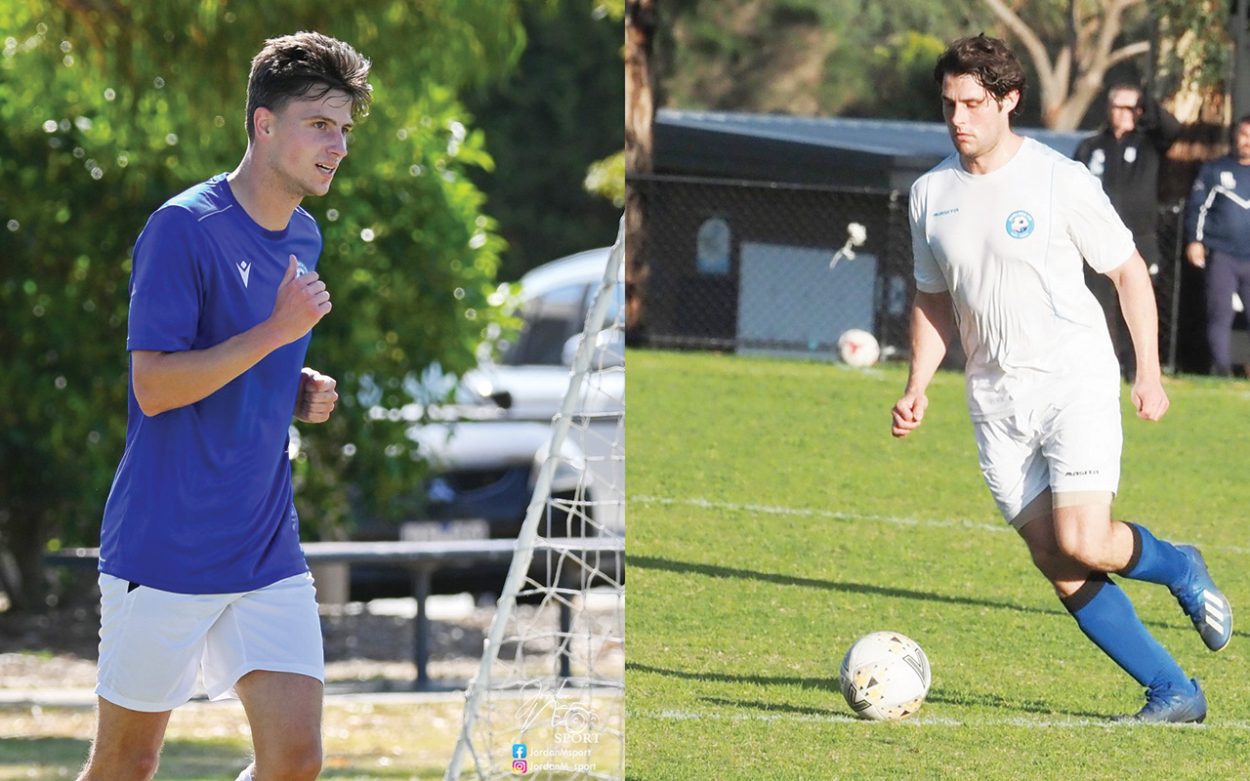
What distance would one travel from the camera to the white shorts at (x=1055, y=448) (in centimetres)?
409

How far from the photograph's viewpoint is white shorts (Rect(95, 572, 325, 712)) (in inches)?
138

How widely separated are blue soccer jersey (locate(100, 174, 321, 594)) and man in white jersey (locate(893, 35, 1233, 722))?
144 cm

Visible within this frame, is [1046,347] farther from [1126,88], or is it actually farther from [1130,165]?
[1126,88]

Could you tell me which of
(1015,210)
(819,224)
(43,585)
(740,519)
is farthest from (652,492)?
(43,585)

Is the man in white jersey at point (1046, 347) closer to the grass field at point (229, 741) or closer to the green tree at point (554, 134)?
the grass field at point (229, 741)

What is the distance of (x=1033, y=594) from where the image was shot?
4270 mm

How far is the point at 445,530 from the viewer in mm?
9906

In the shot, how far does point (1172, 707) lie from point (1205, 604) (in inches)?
9.7

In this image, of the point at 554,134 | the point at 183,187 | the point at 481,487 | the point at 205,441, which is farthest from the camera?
Answer: the point at 554,134

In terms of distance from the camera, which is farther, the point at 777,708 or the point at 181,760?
the point at 181,760

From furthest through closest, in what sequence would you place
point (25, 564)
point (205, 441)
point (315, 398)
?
point (25, 564) → point (315, 398) → point (205, 441)

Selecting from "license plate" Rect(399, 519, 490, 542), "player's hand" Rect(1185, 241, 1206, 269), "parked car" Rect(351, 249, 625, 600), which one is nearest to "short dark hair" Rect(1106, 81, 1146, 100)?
"player's hand" Rect(1185, 241, 1206, 269)

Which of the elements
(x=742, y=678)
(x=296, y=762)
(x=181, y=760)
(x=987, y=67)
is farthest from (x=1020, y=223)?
(x=181, y=760)

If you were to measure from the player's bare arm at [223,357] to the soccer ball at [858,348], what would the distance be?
1.47 m
